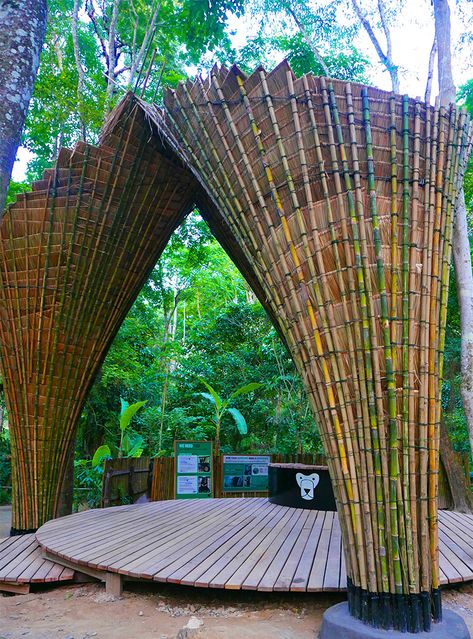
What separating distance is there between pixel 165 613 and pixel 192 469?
4267 millimetres

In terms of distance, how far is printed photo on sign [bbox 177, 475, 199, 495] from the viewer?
7359mm

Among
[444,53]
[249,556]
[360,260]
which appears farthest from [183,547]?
[444,53]

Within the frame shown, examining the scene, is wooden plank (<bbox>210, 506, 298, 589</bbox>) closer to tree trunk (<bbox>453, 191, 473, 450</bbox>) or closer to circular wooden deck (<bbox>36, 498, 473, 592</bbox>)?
circular wooden deck (<bbox>36, 498, 473, 592</bbox>)

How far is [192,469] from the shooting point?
742 cm

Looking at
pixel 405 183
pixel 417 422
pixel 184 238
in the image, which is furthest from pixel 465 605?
pixel 184 238

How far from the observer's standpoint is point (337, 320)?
8.80 ft

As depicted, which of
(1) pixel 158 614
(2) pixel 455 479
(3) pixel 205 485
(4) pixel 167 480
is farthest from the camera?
(2) pixel 455 479

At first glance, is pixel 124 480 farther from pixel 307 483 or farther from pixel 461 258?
pixel 461 258

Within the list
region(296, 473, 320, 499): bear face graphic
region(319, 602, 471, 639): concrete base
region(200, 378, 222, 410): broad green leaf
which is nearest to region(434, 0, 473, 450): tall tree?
region(296, 473, 320, 499): bear face graphic

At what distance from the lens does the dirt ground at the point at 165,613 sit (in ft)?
9.14

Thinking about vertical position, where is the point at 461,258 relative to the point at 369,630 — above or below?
above

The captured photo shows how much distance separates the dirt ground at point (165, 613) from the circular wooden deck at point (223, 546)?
0.20 meters

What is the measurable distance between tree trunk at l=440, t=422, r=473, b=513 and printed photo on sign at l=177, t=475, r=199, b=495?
4061 mm

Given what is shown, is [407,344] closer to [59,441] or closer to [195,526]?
[195,526]
